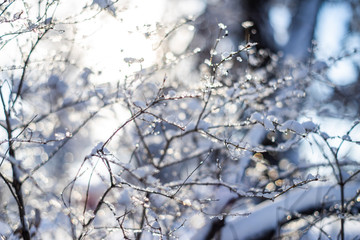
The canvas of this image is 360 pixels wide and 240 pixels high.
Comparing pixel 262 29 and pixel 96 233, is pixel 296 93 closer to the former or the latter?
pixel 96 233

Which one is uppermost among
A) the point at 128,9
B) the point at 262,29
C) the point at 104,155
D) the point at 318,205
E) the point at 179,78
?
the point at 262,29

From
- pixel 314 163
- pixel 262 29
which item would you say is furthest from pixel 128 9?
pixel 262 29

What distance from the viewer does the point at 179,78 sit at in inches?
197

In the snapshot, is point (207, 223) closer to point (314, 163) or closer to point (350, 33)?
point (314, 163)

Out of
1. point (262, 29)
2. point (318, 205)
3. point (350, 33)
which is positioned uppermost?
point (262, 29)

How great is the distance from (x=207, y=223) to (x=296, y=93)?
1.63m

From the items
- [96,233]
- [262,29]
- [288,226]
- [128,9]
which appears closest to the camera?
[128,9]

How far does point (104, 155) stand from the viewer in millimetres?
1917

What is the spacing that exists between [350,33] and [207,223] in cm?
499

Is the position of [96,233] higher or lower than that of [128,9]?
lower

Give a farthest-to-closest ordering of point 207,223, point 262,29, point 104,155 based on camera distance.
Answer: point 262,29
point 207,223
point 104,155

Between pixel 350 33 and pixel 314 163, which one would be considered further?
pixel 350 33

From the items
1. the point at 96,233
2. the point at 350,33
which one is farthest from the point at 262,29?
the point at 96,233

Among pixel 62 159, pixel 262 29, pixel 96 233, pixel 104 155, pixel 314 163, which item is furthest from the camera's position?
pixel 62 159
